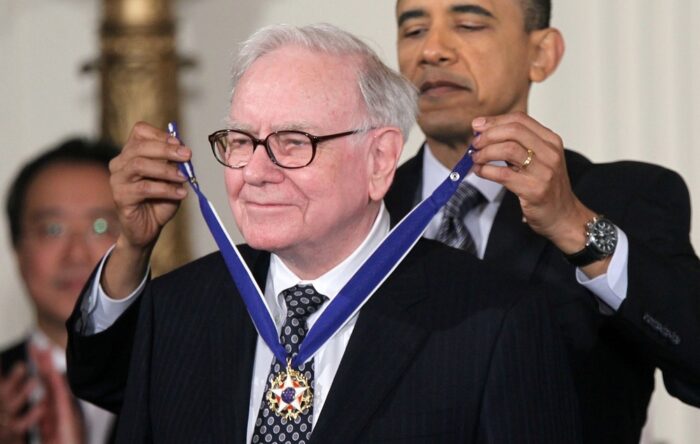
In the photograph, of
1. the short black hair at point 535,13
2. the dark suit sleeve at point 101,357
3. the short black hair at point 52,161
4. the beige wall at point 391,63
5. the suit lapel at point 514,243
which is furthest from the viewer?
the beige wall at point 391,63

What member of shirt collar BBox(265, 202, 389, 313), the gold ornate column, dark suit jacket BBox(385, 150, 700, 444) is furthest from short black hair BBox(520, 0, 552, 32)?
the gold ornate column

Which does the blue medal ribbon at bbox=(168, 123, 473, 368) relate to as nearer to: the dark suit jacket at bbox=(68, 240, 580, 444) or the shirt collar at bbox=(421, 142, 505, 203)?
the dark suit jacket at bbox=(68, 240, 580, 444)

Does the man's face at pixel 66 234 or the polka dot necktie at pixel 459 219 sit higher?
the polka dot necktie at pixel 459 219

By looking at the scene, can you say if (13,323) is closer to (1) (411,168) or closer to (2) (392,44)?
(2) (392,44)

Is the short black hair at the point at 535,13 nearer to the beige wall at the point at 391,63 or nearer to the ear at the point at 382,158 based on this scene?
the ear at the point at 382,158

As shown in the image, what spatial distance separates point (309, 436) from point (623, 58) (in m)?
3.03

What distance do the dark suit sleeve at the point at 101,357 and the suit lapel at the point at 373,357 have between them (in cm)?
56

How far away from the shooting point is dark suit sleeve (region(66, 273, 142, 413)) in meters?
2.82

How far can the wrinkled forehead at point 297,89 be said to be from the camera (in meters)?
2.43

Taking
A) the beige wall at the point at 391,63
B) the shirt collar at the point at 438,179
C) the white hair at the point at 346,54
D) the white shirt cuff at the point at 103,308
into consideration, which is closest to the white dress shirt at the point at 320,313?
the white hair at the point at 346,54

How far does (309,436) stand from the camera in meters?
2.41

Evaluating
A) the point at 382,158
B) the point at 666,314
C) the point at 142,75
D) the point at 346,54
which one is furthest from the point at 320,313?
the point at 142,75

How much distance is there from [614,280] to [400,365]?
478 mm

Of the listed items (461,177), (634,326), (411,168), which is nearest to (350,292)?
(461,177)
